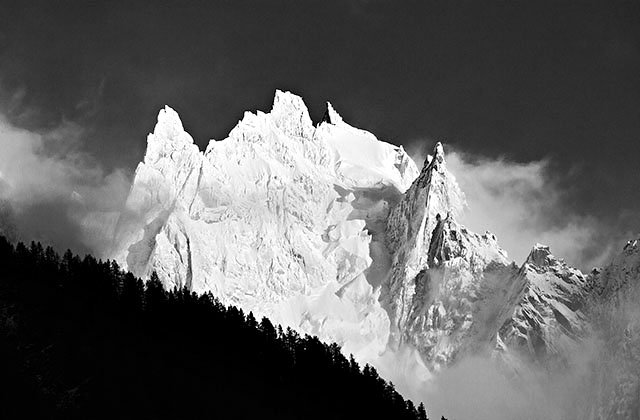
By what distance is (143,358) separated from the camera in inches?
4429

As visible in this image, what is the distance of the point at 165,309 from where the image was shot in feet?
411

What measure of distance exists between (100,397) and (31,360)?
334 inches

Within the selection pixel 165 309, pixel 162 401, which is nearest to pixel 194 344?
pixel 165 309

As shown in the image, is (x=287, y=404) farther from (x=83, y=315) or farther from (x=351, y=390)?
(x=83, y=315)

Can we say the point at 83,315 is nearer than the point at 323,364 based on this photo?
Yes

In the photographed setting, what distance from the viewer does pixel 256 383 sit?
385 ft

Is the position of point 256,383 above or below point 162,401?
above

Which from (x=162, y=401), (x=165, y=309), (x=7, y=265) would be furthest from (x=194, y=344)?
(x=7, y=265)

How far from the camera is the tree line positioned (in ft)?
341

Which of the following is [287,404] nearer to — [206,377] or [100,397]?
[206,377]

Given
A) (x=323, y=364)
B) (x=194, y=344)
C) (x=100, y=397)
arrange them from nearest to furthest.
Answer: (x=100, y=397) → (x=194, y=344) → (x=323, y=364)

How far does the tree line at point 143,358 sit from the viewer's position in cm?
10381

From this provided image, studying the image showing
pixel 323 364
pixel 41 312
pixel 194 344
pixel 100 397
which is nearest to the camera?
pixel 100 397

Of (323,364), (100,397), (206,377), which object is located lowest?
(100,397)
